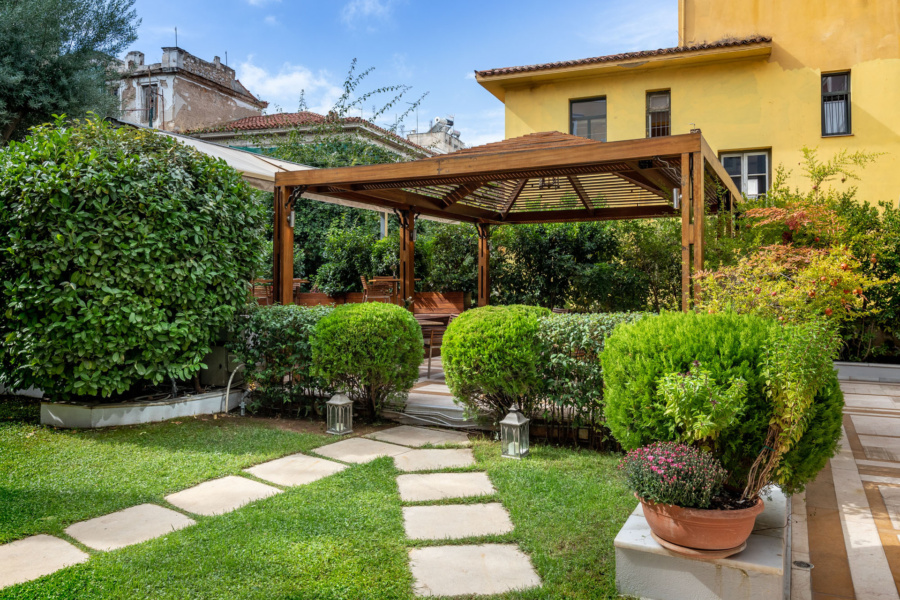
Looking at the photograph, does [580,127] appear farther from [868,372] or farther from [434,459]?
[434,459]

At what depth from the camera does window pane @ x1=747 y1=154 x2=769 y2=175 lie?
13488mm

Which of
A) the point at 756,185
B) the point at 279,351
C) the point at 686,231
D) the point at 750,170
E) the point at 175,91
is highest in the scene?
the point at 175,91

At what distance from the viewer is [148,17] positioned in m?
14.2

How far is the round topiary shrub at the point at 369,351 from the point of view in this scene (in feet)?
17.3

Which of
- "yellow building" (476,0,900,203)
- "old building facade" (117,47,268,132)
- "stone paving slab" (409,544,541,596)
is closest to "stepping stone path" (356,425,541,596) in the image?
"stone paving slab" (409,544,541,596)

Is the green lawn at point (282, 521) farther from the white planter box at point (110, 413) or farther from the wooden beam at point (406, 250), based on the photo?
the wooden beam at point (406, 250)

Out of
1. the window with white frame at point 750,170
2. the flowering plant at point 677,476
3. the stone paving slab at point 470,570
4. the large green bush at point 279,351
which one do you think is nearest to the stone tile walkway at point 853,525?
the flowering plant at point 677,476

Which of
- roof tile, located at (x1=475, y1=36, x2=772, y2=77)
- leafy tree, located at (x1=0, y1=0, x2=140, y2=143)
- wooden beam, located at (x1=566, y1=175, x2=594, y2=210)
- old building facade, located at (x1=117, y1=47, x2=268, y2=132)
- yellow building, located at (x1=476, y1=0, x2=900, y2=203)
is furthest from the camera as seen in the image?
old building facade, located at (x1=117, y1=47, x2=268, y2=132)

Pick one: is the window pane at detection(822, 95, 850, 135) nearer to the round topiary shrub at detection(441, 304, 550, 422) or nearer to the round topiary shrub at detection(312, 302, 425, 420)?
the round topiary shrub at detection(441, 304, 550, 422)

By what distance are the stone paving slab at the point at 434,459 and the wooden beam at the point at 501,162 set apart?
112 inches

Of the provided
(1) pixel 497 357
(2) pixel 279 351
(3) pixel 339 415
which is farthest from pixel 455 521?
(2) pixel 279 351

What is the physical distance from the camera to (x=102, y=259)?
4969 mm

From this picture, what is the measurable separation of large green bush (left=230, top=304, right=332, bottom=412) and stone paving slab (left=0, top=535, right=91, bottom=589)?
2.69 meters

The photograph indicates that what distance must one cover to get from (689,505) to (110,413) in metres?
4.89
